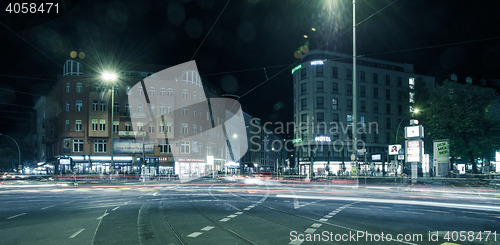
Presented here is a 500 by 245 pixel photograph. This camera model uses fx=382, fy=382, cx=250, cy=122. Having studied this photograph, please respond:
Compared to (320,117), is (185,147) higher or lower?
lower

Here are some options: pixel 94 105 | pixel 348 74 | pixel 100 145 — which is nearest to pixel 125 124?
pixel 100 145

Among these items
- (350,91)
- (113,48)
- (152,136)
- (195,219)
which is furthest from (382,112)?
(195,219)

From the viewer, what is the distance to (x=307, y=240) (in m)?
8.75

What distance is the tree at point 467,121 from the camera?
40062 mm

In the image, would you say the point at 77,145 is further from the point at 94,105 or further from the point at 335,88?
the point at 335,88

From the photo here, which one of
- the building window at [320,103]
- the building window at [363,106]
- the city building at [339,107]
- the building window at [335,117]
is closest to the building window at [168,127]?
the city building at [339,107]

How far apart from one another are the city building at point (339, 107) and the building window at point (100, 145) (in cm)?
3644

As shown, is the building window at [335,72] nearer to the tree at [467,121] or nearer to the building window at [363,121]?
the building window at [363,121]

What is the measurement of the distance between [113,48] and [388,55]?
5545 cm

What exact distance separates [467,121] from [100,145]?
53.1m

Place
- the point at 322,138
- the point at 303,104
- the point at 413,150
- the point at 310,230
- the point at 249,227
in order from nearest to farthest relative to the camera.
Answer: the point at 310,230
the point at 249,227
the point at 413,150
the point at 322,138
the point at 303,104

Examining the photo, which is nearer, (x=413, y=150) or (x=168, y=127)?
(x=413, y=150)

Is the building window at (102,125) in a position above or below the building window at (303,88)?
below

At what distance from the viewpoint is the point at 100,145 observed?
63.4m
